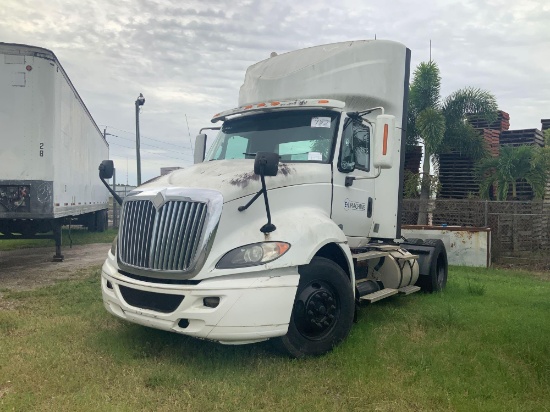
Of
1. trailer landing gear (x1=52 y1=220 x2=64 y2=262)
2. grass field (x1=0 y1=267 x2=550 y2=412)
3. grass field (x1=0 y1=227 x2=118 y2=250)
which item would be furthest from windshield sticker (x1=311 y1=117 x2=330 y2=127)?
grass field (x1=0 y1=227 x2=118 y2=250)

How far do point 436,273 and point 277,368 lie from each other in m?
4.85

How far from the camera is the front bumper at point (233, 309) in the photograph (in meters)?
4.06

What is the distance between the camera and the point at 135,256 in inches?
181

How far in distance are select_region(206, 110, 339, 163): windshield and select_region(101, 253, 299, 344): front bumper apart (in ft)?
5.62

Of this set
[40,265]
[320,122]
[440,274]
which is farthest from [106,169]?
[40,265]

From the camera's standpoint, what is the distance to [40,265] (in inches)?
427

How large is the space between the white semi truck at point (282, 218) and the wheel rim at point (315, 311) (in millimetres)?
12

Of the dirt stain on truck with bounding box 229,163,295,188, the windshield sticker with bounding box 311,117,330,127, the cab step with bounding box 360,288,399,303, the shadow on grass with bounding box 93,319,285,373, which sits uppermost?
the windshield sticker with bounding box 311,117,330,127

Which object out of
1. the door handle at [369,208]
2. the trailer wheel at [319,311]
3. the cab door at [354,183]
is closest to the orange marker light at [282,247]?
the trailer wheel at [319,311]

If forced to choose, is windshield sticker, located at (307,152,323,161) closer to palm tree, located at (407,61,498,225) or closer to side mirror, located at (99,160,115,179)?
side mirror, located at (99,160,115,179)

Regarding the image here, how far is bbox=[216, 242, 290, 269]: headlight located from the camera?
13.8ft

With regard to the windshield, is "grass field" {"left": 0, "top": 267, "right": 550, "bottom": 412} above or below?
below

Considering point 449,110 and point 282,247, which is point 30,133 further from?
point 449,110

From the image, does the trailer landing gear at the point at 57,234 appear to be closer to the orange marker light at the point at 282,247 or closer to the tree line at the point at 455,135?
the orange marker light at the point at 282,247
